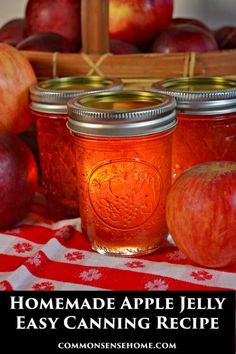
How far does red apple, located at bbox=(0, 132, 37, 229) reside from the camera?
0.81m

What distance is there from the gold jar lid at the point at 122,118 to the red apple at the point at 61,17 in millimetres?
357

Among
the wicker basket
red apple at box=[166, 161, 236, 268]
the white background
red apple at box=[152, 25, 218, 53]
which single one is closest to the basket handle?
the wicker basket

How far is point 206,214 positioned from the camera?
0.68 metres

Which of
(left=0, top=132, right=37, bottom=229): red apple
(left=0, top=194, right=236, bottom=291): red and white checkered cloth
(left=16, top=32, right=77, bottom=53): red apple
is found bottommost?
(left=0, top=194, right=236, bottom=291): red and white checkered cloth

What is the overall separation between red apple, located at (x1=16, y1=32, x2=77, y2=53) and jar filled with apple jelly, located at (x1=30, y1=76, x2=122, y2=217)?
12cm

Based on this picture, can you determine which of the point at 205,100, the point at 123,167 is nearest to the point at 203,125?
the point at 205,100

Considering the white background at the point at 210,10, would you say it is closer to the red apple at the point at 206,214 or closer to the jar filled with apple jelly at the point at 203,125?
the jar filled with apple jelly at the point at 203,125

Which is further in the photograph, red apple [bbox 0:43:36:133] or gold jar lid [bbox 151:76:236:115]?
red apple [bbox 0:43:36:133]

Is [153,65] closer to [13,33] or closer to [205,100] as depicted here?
[205,100]

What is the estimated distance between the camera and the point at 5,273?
2.31 ft

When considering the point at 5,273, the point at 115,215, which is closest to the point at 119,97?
the point at 115,215

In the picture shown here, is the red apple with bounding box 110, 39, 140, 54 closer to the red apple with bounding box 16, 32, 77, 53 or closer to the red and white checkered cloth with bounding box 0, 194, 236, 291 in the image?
the red apple with bounding box 16, 32, 77, 53

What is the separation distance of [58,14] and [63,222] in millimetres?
407

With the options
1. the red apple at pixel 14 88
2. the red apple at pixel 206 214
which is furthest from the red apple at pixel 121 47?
the red apple at pixel 206 214
